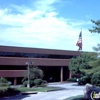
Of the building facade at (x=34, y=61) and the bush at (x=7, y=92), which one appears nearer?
the bush at (x=7, y=92)

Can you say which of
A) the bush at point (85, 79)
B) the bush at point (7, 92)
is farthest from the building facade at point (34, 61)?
the bush at point (7, 92)

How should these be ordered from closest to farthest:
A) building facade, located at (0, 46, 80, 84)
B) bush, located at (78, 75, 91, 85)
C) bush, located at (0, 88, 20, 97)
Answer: bush, located at (0, 88, 20, 97) < bush, located at (78, 75, 91, 85) < building facade, located at (0, 46, 80, 84)

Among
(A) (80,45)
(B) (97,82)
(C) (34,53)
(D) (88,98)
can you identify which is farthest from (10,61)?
(D) (88,98)

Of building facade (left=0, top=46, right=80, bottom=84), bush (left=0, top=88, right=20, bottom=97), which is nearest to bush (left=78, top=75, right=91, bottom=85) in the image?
building facade (left=0, top=46, right=80, bottom=84)

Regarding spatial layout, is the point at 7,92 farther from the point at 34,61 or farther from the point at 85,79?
the point at 34,61

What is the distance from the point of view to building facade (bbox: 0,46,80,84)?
182 ft

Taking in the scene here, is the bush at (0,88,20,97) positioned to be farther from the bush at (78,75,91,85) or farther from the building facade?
the bush at (78,75,91,85)

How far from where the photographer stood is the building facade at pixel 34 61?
55.6m

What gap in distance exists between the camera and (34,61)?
5922cm

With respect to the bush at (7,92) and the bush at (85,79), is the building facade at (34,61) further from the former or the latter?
the bush at (7,92)

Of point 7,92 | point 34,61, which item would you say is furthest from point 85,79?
point 7,92

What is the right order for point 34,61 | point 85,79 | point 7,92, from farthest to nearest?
1. point 34,61
2. point 85,79
3. point 7,92

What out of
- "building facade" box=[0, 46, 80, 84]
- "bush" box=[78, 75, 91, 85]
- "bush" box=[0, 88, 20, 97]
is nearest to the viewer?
"bush" box=[0, 88, 20, 97]

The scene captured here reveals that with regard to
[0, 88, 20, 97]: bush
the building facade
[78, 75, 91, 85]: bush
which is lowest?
[0, 88, 20, 97]: bush
